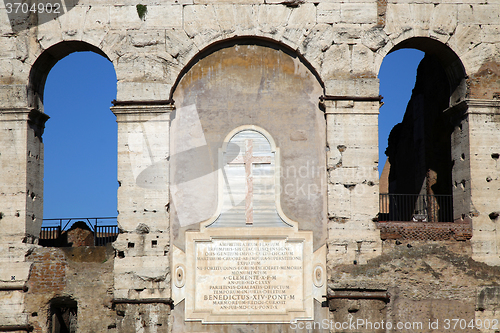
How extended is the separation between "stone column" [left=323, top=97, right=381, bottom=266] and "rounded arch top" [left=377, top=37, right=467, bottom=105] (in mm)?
1143

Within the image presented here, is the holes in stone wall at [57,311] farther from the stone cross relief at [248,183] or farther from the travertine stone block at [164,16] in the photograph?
the travertine stone block at [164,16]

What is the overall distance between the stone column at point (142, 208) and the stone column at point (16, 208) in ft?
5.97

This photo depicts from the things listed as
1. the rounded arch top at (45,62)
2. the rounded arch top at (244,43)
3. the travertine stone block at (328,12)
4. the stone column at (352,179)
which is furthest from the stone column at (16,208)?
the travertine stone block at (328,12)

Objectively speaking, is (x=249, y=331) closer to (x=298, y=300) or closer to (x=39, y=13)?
(x=298, y=300)

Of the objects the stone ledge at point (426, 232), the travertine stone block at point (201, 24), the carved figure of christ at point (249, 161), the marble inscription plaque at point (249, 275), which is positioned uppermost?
the travertine stone block at point (201, 24)

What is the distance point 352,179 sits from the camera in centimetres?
1176

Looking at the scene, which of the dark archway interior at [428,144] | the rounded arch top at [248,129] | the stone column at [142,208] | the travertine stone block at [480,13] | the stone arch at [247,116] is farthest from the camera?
the dark archway interior at [428,144]

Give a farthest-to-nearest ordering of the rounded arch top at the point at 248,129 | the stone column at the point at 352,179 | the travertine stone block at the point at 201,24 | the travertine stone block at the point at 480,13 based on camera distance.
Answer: the travertine stone block at the point at 480,13 → the travertine stone block at the point at 201,24 → the rounded arch top at the point at 248,129 → the stone column at the point at 352,179

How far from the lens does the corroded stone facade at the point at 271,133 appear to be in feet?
37.9

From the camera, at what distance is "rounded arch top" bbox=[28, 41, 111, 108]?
1228 centimetres

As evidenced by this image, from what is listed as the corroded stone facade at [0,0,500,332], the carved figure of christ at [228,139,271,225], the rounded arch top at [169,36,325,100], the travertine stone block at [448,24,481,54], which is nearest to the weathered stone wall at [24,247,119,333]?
the corroded stone facade at [0,0,500,332]

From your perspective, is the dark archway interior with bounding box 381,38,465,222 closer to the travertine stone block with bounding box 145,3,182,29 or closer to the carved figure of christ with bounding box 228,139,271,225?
the carved figure of christ with bounding box 228,139,271,225

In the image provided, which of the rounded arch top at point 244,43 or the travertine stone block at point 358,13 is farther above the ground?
the travertine stone block at point 358,13

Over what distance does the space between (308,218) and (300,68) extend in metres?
3.00
